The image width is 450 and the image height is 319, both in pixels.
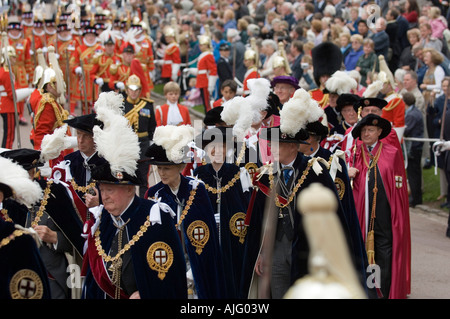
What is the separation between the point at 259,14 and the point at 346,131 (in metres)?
13.5

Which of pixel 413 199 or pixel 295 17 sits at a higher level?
pixel 295 17

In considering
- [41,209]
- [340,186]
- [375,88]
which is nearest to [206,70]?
[375,88]

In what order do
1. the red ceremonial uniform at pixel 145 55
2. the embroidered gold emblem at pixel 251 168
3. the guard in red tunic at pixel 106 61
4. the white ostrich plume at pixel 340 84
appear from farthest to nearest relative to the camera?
the red ceremonial uniform at pixel 145 55 → the guard in red tunic at pixel 106 61 → the white ostrich plume at pixel 340 84 → the embroidered gold emblem at pixel 251 168

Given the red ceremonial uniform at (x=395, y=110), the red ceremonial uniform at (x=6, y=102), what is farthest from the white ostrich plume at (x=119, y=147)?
the red ceremonial uniform at (x=6, y=102)

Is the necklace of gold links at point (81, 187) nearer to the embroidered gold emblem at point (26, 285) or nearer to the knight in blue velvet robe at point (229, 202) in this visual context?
the knight in blue velvet robe at point (229, 202)

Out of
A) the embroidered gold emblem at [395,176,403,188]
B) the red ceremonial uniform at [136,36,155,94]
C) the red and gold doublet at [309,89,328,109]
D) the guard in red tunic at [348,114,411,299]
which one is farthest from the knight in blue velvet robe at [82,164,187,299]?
the red ceremonial uniform at [136,36,155,94]

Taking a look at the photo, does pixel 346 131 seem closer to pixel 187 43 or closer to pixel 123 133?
pixel 123 133

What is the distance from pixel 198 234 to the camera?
277 inches

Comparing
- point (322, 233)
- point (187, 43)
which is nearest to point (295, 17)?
point (187, 43)

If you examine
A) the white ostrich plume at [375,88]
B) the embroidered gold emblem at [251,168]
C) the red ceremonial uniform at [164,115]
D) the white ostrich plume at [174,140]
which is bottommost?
the embroidered gold emblem at [251,168]

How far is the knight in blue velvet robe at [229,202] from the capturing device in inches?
315

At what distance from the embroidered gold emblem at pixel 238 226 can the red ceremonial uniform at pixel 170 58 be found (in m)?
15.0

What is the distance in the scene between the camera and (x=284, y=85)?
1099 cm

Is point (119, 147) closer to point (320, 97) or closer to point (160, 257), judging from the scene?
point (160, 257)
